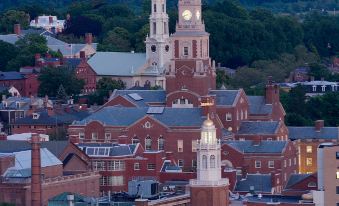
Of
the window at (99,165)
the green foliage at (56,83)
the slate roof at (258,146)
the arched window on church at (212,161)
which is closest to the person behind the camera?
the arched window on church at (212,161)

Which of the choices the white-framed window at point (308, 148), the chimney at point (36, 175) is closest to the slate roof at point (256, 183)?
the white-framed window at point (308, 148)

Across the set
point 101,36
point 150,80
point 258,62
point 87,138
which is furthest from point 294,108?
point 101,36

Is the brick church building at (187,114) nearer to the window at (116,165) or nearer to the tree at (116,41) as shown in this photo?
the window at (116,165)

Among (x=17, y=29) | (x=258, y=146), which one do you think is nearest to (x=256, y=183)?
(x=258, y=146)

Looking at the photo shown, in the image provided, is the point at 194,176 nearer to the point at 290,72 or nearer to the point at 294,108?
the point at 294,108

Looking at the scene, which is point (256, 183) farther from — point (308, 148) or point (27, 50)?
point (27, 50)

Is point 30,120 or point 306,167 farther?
point 30,120
